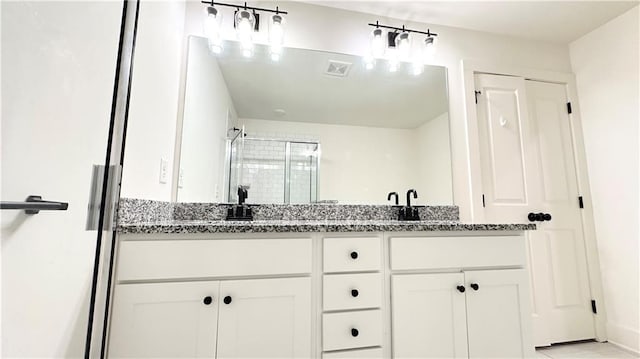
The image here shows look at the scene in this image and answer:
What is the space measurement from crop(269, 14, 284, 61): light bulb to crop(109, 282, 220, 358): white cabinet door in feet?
4.77

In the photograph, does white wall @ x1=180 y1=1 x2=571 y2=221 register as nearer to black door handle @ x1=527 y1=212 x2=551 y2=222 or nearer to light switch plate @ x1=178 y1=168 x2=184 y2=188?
black door handle @ x1=527 y1=212 x2=551 y2=222

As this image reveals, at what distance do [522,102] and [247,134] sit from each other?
82.6 inches

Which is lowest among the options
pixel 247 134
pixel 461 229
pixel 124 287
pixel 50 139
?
Result: pixel 124 287

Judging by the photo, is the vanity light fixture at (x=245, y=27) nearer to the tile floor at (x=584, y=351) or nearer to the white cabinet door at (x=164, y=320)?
the white cabinet door at (x=164, y=320)

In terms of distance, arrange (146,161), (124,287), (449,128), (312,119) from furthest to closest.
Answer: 1. (449,128)
2. (312,119)
3. (146,161)
4. (124,287)

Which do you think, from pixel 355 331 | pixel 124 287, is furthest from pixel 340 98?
pixel 124 287

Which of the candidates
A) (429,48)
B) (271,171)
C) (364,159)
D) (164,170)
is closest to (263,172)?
(271,171)

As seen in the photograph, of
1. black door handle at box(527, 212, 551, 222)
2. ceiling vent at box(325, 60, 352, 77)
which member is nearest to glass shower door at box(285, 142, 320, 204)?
ceiling vent at box(325, 60, 352, 77)

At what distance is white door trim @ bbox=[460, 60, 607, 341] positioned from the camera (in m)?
1.95

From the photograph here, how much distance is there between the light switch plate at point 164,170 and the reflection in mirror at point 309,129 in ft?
0.34

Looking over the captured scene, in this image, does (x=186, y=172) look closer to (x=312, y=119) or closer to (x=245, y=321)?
(x=312, y=119)

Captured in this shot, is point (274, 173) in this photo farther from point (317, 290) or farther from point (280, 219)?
point (317, 290)

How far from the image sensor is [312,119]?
5.99 ft

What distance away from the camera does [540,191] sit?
2.06m
